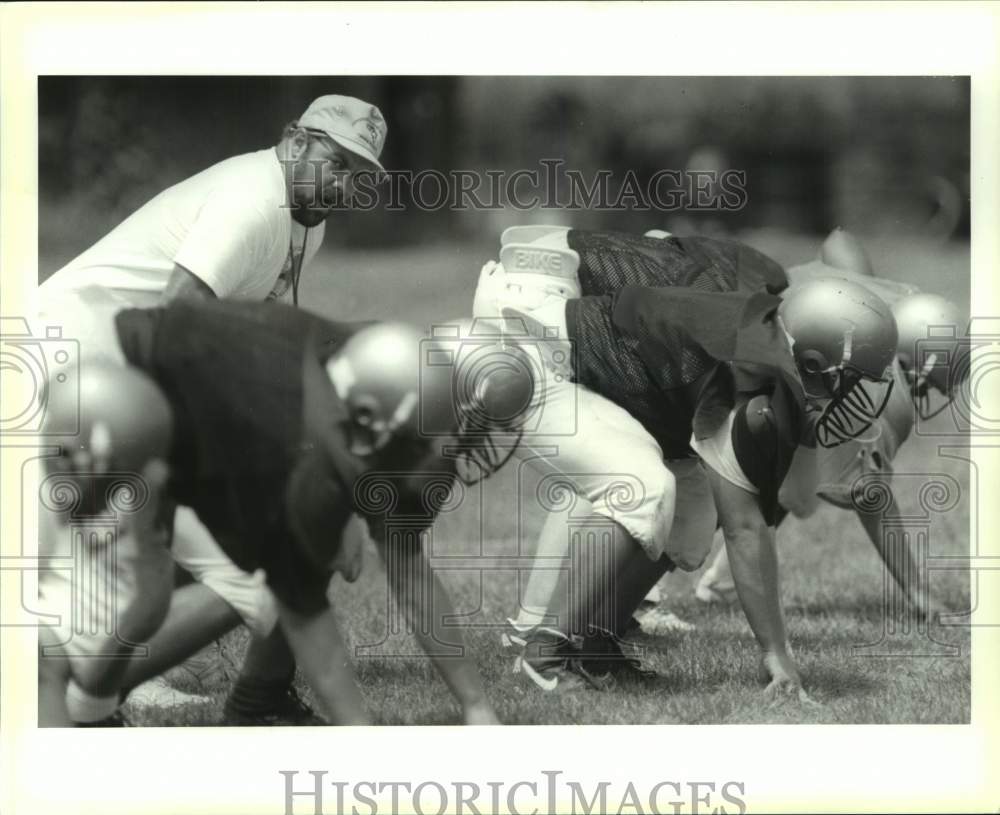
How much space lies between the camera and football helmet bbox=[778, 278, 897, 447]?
5.29 m

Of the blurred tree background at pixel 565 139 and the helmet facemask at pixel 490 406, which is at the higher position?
the blurred tree background at pixel 565 139

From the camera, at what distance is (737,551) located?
17.5 feet

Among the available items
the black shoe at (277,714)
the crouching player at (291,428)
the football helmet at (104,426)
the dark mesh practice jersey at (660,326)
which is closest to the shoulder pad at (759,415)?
the dark mesh practice jersey at (660,326)

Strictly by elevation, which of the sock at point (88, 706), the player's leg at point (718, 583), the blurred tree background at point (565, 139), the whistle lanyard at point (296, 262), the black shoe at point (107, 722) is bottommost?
the black shoe at point (107, 722)

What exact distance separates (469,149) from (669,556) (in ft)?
4.90

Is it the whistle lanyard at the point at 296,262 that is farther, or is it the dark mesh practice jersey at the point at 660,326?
the dark mesh practice jersey at the point at 660,326

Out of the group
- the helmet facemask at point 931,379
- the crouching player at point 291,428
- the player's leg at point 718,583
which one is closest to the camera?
the crouching player at point 291,428

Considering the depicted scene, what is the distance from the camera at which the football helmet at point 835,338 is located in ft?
17.3

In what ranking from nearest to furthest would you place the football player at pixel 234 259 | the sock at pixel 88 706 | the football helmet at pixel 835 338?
1. the football player at pixel 234 259
2. the sock at pixel 88 706
3. the football helmet at pixel 835 338

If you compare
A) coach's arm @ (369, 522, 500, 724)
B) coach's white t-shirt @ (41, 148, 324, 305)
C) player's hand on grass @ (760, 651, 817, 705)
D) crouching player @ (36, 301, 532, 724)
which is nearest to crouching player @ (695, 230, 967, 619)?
player's hand on grass @ (760, 651, 817, 705)

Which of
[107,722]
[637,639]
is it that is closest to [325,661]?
[107,722]

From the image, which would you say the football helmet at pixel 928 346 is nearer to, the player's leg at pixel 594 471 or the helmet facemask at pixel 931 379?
the helmet facemask at pixel 931 379

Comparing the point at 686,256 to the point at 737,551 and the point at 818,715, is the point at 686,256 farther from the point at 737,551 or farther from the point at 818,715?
the point at 818,715

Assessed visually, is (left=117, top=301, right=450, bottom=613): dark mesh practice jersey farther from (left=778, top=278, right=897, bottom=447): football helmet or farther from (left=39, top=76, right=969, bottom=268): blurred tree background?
(left=778, top=278, right=897, bottom=447): football helmet
